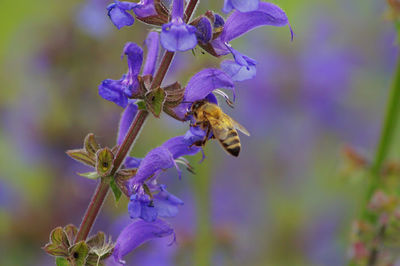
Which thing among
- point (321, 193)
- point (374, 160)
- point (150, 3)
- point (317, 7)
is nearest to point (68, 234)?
point (150, 3)

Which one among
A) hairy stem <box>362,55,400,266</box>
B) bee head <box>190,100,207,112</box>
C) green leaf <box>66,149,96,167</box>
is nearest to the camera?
green leaf <box>66,149,96,167</box>

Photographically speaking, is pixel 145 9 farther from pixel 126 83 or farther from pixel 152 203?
pixel 152 203

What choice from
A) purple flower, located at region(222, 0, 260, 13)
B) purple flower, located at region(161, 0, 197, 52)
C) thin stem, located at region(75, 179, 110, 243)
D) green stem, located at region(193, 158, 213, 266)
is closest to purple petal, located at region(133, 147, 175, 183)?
thin stem, located at region(75, 179, 110, 243)

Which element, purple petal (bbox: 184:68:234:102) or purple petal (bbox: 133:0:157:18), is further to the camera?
purple petal (bbox: 184:68:234:102)

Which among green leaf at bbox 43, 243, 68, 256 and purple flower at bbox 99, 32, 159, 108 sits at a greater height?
purple flower at bbox 99, 32, 159, 108

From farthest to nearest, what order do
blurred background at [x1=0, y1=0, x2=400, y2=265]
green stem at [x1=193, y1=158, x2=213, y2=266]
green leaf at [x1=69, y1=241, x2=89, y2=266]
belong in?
blurred background at [x1=0, y1=0, x2=400, y2=265] → green stem at [x1=193, y1=158, x2=213, y2=266] → green leaf at [x1=69, y1=241, x2=89, y2=266]

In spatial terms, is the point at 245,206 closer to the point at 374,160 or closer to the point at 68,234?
the point at 374,160

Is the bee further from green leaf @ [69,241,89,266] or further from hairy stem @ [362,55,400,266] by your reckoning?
hairy stem @ [362,55,400,266]
